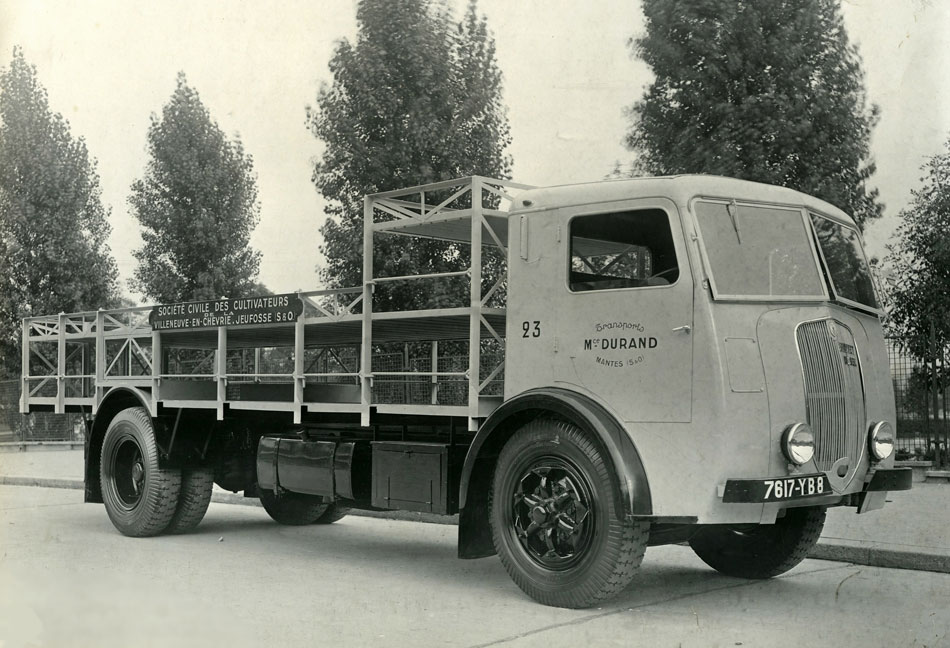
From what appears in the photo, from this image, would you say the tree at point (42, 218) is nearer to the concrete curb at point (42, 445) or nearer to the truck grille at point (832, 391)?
the concrete curb at point (42, 445)

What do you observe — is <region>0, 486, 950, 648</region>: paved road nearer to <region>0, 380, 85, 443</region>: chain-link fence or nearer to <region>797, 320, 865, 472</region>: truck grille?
<region>797, 320, 865, 472</region>: truck grille

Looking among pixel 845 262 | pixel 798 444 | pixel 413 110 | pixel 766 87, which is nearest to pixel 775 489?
pixel 798 444

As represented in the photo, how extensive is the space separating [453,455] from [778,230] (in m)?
2.87

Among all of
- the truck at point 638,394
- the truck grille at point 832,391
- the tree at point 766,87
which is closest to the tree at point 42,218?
the tree at point 766,87

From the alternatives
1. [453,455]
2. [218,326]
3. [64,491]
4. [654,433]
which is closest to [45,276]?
[64,491]

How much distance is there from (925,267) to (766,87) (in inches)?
166

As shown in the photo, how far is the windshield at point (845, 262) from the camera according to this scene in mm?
7113

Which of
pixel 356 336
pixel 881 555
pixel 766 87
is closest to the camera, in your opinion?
pixel 881 555

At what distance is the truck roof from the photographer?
6.71 m

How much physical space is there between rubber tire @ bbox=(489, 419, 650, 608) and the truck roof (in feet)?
5.06

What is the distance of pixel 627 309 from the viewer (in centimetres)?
668

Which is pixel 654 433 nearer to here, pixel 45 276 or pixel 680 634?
pixel 680 634

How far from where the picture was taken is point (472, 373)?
24.0ft

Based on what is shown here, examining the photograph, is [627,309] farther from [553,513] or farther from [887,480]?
[887,480]
